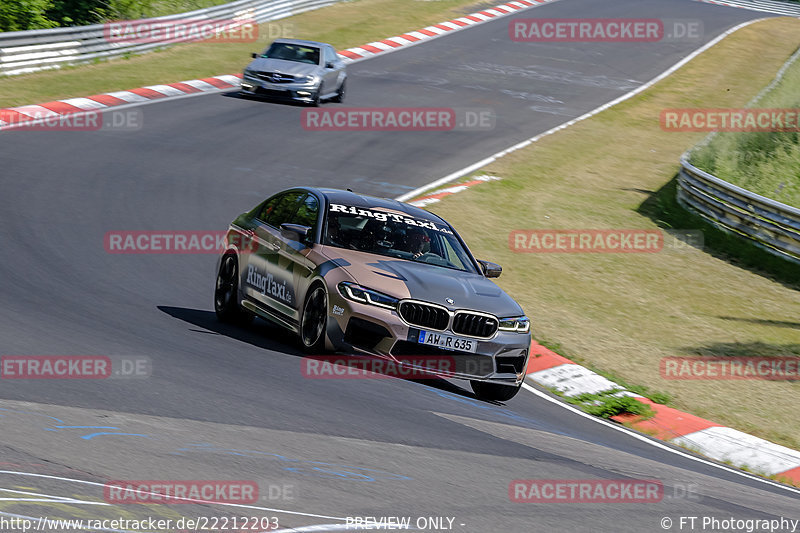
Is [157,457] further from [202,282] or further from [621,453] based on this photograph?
[202,282]

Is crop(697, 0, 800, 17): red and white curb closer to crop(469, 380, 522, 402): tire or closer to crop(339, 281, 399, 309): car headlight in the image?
crop(469, 380, 522, 402): tire

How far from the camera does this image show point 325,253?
995 cm

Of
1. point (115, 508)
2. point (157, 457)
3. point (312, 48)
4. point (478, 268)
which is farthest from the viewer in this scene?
point (312, 48)

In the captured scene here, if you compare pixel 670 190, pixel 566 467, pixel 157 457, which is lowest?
pixel 670 190

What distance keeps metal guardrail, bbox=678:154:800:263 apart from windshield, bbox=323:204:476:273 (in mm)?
9523

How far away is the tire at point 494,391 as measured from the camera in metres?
9.71

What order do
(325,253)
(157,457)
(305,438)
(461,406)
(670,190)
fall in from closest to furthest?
(157,457) < (305,438) < (461,406) < (325,253) < (670,190)

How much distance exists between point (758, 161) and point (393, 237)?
53.3 feet

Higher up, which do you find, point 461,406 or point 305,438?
point 305,438

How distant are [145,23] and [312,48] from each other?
7102 millimetres

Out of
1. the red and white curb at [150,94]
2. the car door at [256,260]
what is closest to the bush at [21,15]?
the red and white curb at [150,94]

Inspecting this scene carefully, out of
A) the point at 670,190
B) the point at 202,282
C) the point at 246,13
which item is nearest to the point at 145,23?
the point at 246,13

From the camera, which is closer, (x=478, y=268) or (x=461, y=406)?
(x=461, y=406)

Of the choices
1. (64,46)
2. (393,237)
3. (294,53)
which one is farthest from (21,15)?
A: (393,237)
